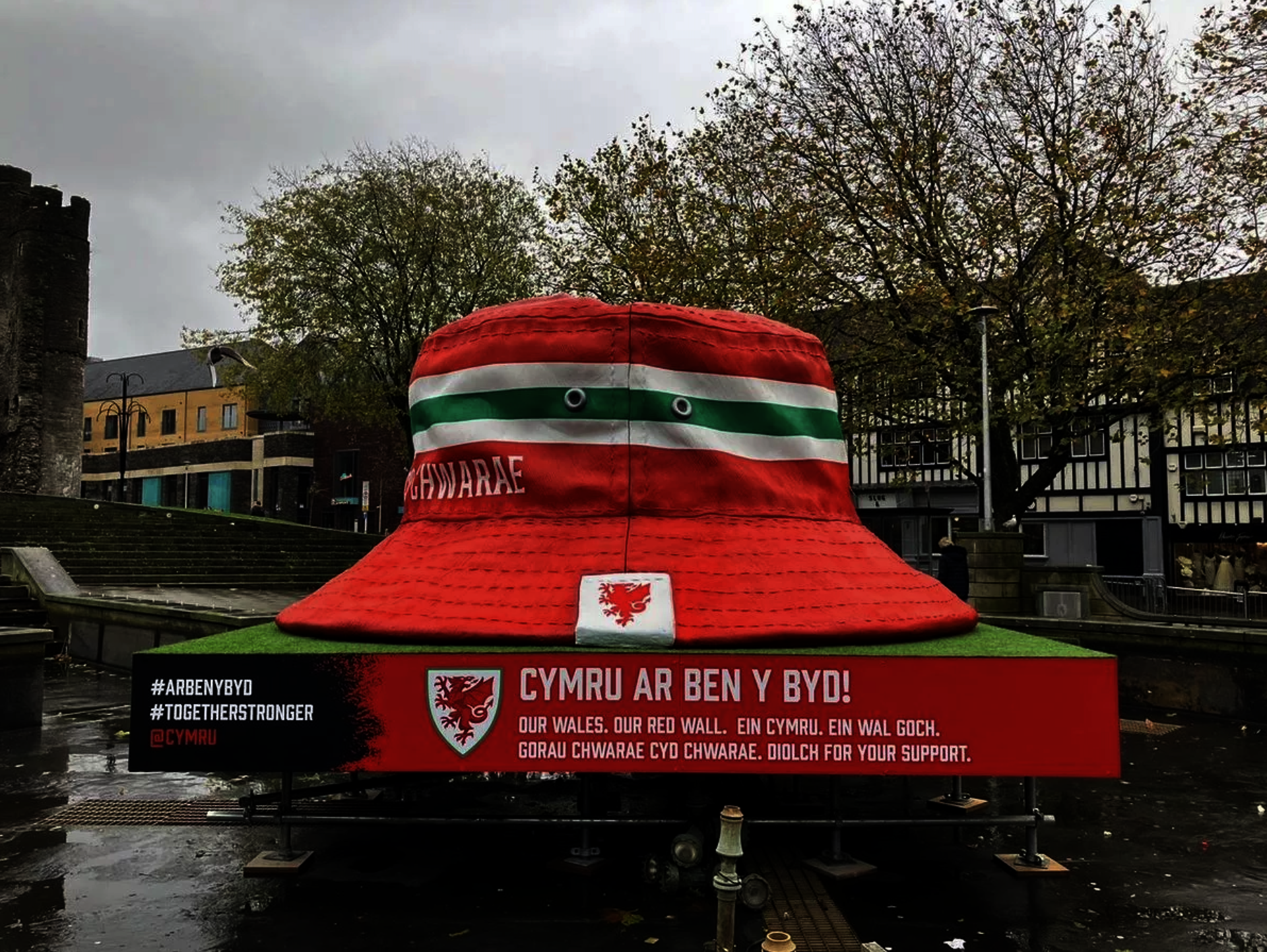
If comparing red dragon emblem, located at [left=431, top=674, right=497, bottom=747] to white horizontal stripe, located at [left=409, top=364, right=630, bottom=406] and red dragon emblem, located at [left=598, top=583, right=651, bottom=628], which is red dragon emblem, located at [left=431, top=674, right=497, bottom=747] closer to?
red dragon emblem, located at [left=598, top=583, right=651, bottom=628]

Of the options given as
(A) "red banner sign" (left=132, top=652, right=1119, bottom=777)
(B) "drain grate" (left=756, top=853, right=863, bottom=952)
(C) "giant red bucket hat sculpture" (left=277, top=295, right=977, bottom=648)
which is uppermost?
(C) "giant red bucket hat sculpture" (left=277, top=295, right=977, bottom=648)

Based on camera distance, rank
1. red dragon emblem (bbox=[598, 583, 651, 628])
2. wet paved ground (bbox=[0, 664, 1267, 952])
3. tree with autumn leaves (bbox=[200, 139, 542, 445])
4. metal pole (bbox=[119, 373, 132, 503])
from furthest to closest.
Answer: metal pole (bbox=[119, 373, 132, 503]), tree with autumn leaves (bbox=[200, 139, 542, 445]), red dragon emblem (bbox=[598, 583, 651, 628]), wet paved ground (bbox=[0, 664, 1267, 952])

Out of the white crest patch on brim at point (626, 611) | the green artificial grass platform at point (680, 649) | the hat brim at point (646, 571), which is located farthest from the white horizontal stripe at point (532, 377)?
the green artificial grass platform at point (680, 649)

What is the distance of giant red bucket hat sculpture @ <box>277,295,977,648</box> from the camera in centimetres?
543

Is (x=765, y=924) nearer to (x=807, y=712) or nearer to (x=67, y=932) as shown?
(x=807, y=712)

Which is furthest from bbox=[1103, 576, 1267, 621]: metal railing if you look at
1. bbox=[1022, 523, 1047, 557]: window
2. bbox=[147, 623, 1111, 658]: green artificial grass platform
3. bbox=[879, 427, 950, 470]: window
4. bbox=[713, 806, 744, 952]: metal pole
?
bbox=[713, 806, 744, 952]: metal pole

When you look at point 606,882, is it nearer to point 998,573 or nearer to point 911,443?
point 998,573

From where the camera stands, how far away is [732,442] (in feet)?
20.4

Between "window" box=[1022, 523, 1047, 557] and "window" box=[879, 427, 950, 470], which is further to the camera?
"window" box=[1022, 523, 1047, 557]

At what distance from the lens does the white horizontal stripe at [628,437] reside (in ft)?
19.9

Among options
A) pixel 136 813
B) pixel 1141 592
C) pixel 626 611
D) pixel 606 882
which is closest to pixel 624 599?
pixel 626 611

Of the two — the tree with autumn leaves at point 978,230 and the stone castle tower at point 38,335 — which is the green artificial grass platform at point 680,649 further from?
the stone castle tower at point 38,335

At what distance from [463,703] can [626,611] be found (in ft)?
3.40

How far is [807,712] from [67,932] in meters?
4.21
